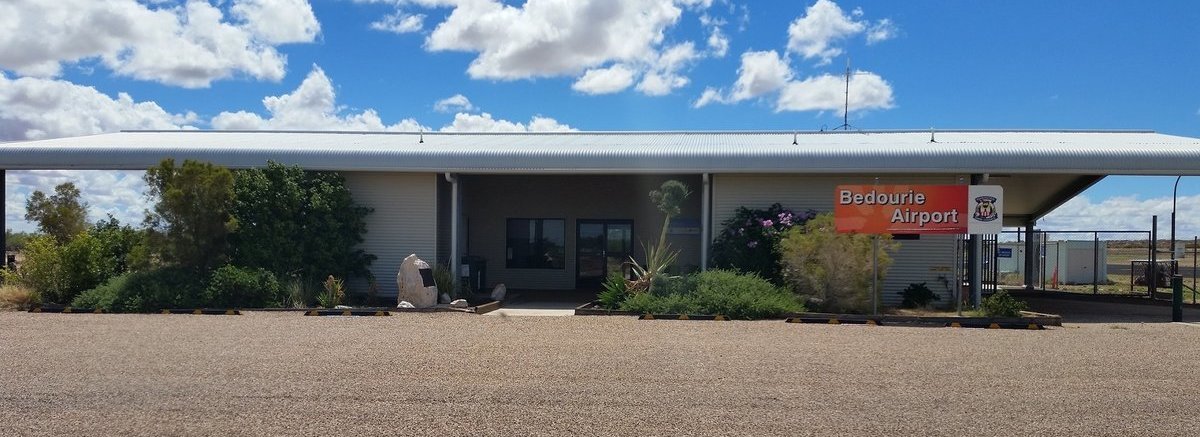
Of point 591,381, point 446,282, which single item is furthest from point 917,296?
point 591,381

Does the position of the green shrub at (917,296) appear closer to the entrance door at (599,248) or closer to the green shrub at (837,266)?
the green shrub at (837,266)

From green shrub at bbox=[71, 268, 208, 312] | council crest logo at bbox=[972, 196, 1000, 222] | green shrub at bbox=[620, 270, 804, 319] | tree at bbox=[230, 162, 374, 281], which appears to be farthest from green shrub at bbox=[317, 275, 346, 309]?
council crest logo at bbox=[972, 196, 1000, 222]

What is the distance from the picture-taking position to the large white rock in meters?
16.5

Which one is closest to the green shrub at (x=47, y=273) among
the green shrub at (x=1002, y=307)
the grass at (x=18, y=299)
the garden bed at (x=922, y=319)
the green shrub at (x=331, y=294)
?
the grass at (x=18, y=299)

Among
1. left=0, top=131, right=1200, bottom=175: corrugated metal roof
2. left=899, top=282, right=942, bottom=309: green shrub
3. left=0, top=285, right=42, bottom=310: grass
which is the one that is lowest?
left=0, top=285, right=42, bottom=310: grass

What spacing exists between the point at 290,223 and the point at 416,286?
3.08 m

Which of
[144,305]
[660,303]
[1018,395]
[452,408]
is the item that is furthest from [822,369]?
[144,305]

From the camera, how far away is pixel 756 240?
56.7ft

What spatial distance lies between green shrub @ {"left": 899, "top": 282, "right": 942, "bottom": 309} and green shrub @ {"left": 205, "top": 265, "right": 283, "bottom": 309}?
11.8 metres

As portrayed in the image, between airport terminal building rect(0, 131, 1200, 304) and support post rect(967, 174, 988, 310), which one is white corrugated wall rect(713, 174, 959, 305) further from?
support post rect(967, 174, 988, 310)

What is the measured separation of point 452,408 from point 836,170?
11.4 m

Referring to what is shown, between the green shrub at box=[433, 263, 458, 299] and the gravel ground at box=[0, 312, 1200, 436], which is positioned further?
the green shrub at box=[433, 263, 458, 299]

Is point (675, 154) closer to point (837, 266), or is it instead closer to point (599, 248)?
point (837, 266)

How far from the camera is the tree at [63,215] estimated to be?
68.6 feet
